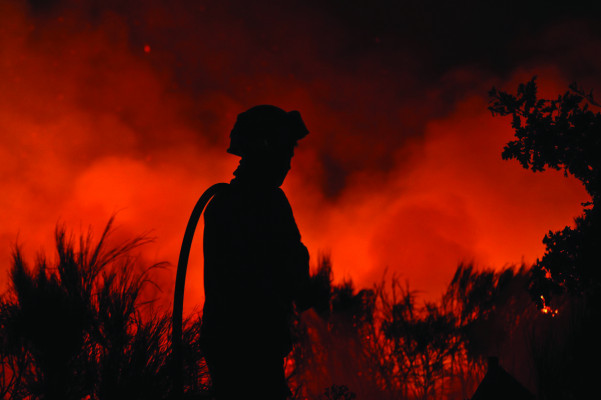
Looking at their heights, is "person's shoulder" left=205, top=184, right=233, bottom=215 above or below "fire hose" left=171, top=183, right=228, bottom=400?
above

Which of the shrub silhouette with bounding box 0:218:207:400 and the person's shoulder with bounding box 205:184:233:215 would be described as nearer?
the person's shoulder with bounding box 205:184:233:215

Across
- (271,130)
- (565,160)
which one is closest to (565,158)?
(565,160)

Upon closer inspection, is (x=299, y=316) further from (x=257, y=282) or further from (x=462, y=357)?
(x=257, y=282)

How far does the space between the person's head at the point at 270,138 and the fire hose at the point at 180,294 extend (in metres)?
0.23

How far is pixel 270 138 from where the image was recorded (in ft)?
7.00

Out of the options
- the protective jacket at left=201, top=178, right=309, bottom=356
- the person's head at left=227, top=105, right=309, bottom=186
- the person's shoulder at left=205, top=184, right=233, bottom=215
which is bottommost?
the protective jacket at left=201, top=178, right=309, bottom=356

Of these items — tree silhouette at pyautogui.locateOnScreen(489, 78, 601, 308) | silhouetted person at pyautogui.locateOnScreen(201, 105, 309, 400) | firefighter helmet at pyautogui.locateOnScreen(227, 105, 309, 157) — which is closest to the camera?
silhouetted person at pyautogui.locateOnScreen(201, 105, 309, 400)

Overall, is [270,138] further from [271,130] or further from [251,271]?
[251,271]

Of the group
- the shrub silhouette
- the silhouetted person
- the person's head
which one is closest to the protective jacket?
the silhouetted person

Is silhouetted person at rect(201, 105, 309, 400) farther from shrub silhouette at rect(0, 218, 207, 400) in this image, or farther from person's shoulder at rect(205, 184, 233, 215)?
shrub silhouette at rect(0, 218, 207, 400)

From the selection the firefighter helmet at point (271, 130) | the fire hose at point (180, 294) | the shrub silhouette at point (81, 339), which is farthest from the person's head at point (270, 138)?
the shrub silhouette at point (81, 339)

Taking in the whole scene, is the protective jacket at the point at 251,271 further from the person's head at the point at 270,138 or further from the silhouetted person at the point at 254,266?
the person's head at the point at 270,138

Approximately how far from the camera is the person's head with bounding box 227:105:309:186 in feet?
7.00

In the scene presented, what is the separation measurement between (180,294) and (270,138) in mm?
824
